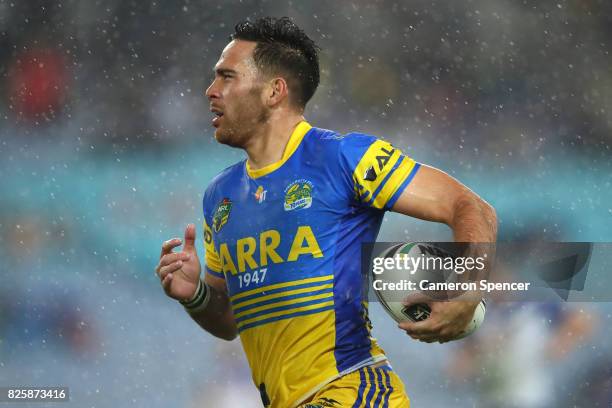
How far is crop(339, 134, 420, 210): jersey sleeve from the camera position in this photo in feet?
12.7

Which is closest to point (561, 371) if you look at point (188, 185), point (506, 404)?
point (506, 404)

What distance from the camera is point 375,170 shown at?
12.8 feet

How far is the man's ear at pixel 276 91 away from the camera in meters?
4.51

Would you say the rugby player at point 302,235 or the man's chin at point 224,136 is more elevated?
the man's chin at point 224,136

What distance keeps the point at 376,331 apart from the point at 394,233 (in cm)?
108

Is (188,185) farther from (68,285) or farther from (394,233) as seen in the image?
(394,233)

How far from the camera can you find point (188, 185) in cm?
1009

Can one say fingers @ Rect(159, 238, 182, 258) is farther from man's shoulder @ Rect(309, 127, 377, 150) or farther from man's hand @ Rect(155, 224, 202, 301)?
man's shoulder @ Rect(309, 127, 377, 150)

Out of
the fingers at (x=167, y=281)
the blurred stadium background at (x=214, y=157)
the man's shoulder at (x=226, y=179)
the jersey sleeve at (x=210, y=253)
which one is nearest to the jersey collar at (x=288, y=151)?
the man's shoulder at (x=226, y=179)

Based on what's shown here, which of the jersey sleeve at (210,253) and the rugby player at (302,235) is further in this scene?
the jersey sleeve at (210,253)

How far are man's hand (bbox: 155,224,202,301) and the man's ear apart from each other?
79 centimetres

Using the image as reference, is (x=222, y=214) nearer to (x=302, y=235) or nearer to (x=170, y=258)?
(x=170, y=258)

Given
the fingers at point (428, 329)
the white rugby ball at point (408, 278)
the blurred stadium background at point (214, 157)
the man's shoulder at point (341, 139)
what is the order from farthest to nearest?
the blurred stadium background at point (214, 157)
the man's shoulder at point (341, 139)
the white rugby ball at point (408, 278)
the fingers at point (428, 329)

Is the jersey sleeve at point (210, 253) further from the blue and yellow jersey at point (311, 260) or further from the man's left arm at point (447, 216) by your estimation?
the man's left arm at point (447, 216)
